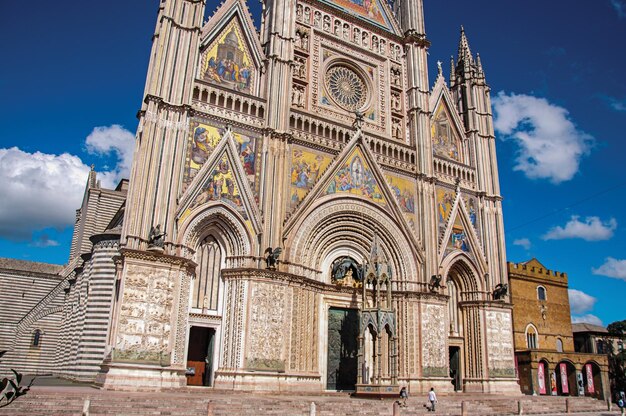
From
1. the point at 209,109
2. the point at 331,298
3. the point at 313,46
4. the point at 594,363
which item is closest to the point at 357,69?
the point at 313,46

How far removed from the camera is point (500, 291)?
95.7ft

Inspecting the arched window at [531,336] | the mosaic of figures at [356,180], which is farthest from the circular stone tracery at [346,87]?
the arched window at [531,336]

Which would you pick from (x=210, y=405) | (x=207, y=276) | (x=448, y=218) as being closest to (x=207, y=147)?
(x=207, y=276)

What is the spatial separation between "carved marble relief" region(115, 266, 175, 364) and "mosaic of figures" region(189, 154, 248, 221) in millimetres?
3884

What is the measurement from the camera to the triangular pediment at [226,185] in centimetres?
2198

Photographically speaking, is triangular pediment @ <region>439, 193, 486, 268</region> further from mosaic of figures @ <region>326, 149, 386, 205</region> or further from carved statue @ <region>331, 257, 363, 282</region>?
carved statue @ <region>331, 257, 363, 282</region>

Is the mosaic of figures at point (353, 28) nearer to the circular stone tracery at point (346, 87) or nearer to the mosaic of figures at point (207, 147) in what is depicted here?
the circular stone tracery at point (346, 87)

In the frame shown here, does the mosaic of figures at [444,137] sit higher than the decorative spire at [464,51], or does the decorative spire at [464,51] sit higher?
the decorative spire at [464,51]

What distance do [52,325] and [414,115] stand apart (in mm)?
27238

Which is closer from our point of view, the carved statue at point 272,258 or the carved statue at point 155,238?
the carved statue at point 155,238

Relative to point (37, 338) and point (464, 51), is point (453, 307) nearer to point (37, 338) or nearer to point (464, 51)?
point (464, 51)

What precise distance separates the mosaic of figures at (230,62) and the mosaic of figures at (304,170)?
3979mm

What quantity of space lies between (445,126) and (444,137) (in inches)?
31.0

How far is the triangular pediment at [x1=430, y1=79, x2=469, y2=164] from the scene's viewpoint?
103 ft
